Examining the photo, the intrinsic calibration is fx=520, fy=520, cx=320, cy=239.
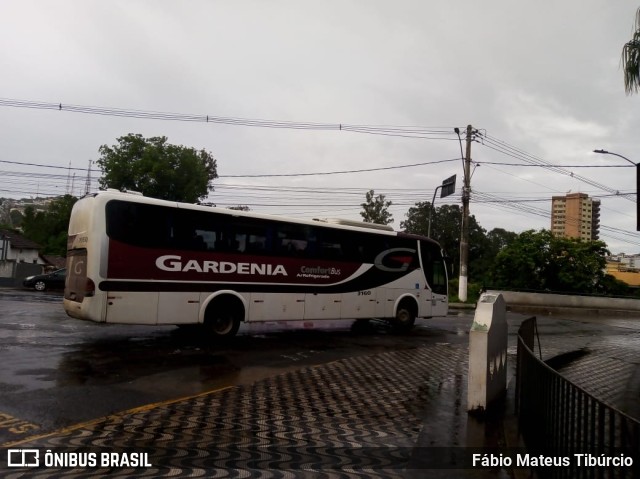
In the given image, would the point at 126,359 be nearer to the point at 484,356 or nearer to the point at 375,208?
the point at 484,356

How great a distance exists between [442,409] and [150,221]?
731 centimetres

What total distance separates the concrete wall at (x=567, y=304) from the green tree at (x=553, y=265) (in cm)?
259

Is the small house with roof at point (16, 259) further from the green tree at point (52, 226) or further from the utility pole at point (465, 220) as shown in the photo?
the utility pole at point (465, 220)

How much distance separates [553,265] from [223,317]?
30665mm

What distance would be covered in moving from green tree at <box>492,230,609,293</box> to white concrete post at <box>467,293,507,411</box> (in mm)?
31082

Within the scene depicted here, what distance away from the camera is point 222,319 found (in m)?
12.6

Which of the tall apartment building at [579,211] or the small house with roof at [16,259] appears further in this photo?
the tall apartment building at [579,211]

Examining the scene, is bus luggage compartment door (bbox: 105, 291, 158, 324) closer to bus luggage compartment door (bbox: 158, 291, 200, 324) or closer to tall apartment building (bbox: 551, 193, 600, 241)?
bus luggage compartment door (bbox: 158, 291, 200, 324)

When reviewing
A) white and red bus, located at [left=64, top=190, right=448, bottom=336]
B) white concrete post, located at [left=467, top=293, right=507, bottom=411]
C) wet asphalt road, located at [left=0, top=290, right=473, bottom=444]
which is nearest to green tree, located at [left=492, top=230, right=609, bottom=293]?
wet asphalt road, located at [left=0, top=290, right=473, bottom=444]

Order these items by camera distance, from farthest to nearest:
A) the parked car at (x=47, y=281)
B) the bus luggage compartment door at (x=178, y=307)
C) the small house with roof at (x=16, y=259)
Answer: the small house with roof at (x=16, y=259) < the parked car at (x=47, y=281) < the bus luggage compartment door at (x=178, y=307)

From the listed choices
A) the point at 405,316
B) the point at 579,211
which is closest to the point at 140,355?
the point at 405,316

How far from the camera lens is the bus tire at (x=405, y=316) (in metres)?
16.5

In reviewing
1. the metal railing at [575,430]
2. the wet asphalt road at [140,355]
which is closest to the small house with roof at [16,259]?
the wet asphalt road at [140,355]

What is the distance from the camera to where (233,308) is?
41.7 feet
